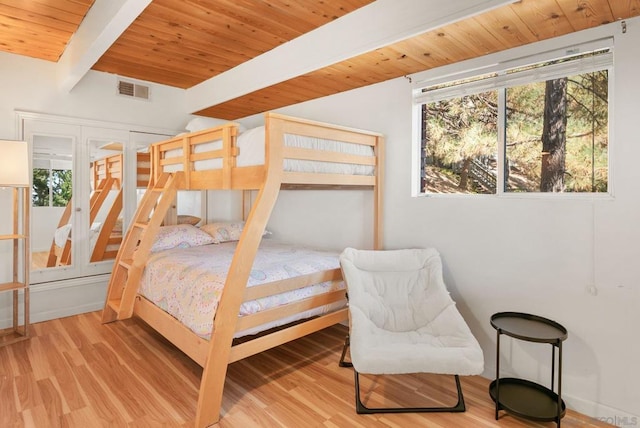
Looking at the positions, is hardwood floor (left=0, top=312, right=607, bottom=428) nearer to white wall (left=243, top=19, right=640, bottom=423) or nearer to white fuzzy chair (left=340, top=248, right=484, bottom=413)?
white fuzzy chair (left=340, top=248, right=484, bottom=413)

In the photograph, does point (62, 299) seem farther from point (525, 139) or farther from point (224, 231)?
point (525, 139)

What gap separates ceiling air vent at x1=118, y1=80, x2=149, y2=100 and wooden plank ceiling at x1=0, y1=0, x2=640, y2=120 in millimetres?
243

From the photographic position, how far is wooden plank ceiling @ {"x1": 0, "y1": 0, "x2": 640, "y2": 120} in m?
1.86

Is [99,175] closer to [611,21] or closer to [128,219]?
[128,219]

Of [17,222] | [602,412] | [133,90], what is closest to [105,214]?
[17,222]

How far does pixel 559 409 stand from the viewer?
5.94ft

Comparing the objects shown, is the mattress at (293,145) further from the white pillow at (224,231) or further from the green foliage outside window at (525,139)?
the white pillow at (224,231)

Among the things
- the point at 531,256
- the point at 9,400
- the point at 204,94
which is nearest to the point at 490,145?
the point at 531,256

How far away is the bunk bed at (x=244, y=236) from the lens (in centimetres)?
194

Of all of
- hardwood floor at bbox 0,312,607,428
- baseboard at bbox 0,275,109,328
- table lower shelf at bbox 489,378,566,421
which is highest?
baseboard at bbox 0,275,109,328

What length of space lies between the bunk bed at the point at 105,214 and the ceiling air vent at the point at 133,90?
64cm

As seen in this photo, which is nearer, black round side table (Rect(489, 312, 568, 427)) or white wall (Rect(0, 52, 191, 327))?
black round side table (Rect(489, 312, 568, 427))

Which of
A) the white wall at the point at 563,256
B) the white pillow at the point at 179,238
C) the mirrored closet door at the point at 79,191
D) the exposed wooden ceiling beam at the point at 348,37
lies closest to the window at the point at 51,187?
Result: the mirrored closet door at the point at 79,191

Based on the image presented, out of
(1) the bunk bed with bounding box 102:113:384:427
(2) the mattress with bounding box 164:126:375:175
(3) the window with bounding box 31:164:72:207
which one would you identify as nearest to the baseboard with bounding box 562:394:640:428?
(1) the bunk bed with bounding box 102:113:384:427
